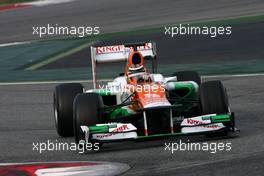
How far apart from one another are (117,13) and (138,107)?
823 inches

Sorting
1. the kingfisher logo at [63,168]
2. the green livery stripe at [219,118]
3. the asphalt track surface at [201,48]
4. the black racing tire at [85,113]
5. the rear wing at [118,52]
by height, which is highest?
the asphalt track surface at [201,48]

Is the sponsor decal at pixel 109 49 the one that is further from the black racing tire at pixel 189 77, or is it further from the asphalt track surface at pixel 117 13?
the asphalt track surface at pixel 117 13

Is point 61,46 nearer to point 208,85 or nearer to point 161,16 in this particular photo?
point 161,16

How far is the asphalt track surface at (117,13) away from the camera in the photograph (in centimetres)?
3212

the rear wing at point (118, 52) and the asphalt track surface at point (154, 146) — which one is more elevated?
the rear wing at point (118, 52)

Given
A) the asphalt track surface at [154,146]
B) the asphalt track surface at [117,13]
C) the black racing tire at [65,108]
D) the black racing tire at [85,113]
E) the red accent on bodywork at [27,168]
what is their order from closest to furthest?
1. the asphalt track surface at [154,146]
2. the red accent on bodywork at [27,168]
3. the black racing tire at [85,113]
4. the black racing tire at [65,108]
5. the asphalt track surface at [117,13]

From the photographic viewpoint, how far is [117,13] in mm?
35219

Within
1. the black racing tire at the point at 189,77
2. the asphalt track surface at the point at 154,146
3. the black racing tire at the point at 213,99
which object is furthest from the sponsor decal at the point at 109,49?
the black racing tire at the point at 213,99

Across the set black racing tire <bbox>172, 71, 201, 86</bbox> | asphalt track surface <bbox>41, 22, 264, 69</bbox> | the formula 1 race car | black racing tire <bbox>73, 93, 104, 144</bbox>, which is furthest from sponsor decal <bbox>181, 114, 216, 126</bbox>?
asphalt track surface <bbox>41, 22, 264, 69</bbox>

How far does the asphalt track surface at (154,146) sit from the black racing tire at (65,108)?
0.61ft

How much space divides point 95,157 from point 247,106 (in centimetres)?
493

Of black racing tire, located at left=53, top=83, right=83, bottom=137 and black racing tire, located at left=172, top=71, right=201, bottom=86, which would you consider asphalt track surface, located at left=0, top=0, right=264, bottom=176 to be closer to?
black racing tire, located at left=53, top=83, right=83, bottom=137

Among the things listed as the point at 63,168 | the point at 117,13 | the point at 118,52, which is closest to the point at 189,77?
the point at 118,52

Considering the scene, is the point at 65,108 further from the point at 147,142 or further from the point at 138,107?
the point at 147,142
